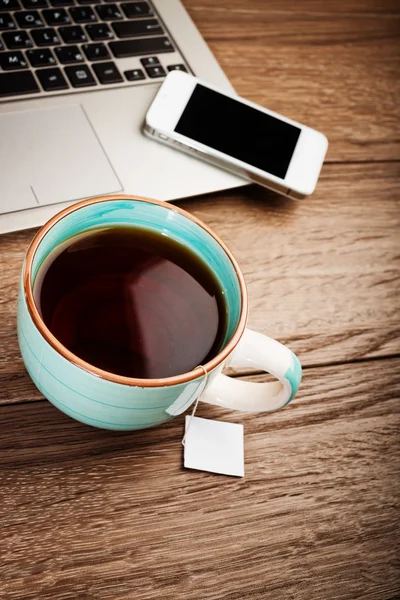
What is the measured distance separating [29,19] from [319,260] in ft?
1.19

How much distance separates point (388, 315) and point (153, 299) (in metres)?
0.25

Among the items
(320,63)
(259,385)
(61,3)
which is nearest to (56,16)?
(61,3)

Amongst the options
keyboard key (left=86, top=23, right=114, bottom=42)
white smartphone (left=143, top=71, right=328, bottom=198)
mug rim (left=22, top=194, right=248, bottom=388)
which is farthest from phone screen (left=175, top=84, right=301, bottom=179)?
mug rim (left=22, top=194, right=248, bottom=388)

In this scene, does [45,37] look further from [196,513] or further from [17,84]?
[196,513]

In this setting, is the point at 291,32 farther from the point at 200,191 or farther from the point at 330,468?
the point at 330,468

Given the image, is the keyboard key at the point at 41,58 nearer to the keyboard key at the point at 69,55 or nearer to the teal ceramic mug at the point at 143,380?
the keyboard key at the point at 69,55

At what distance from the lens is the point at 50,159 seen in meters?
0.55

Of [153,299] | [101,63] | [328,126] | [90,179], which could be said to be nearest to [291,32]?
[328,126]

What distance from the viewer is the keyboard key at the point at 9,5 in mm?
616

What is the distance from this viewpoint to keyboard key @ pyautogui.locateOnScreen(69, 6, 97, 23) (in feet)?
2.12

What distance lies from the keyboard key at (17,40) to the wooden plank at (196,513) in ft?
1.13

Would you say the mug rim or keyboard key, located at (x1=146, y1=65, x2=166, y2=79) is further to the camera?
keyboard key, located at (x1=146, y1=65, x2=166, y2=79)

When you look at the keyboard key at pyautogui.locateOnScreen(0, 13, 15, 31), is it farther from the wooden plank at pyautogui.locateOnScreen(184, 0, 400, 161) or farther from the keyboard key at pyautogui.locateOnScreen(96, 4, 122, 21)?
the wooden plank at pyautogui.locateOnScreen(184, 0, 400, 161)

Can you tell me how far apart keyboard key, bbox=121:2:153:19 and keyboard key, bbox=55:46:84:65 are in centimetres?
9
